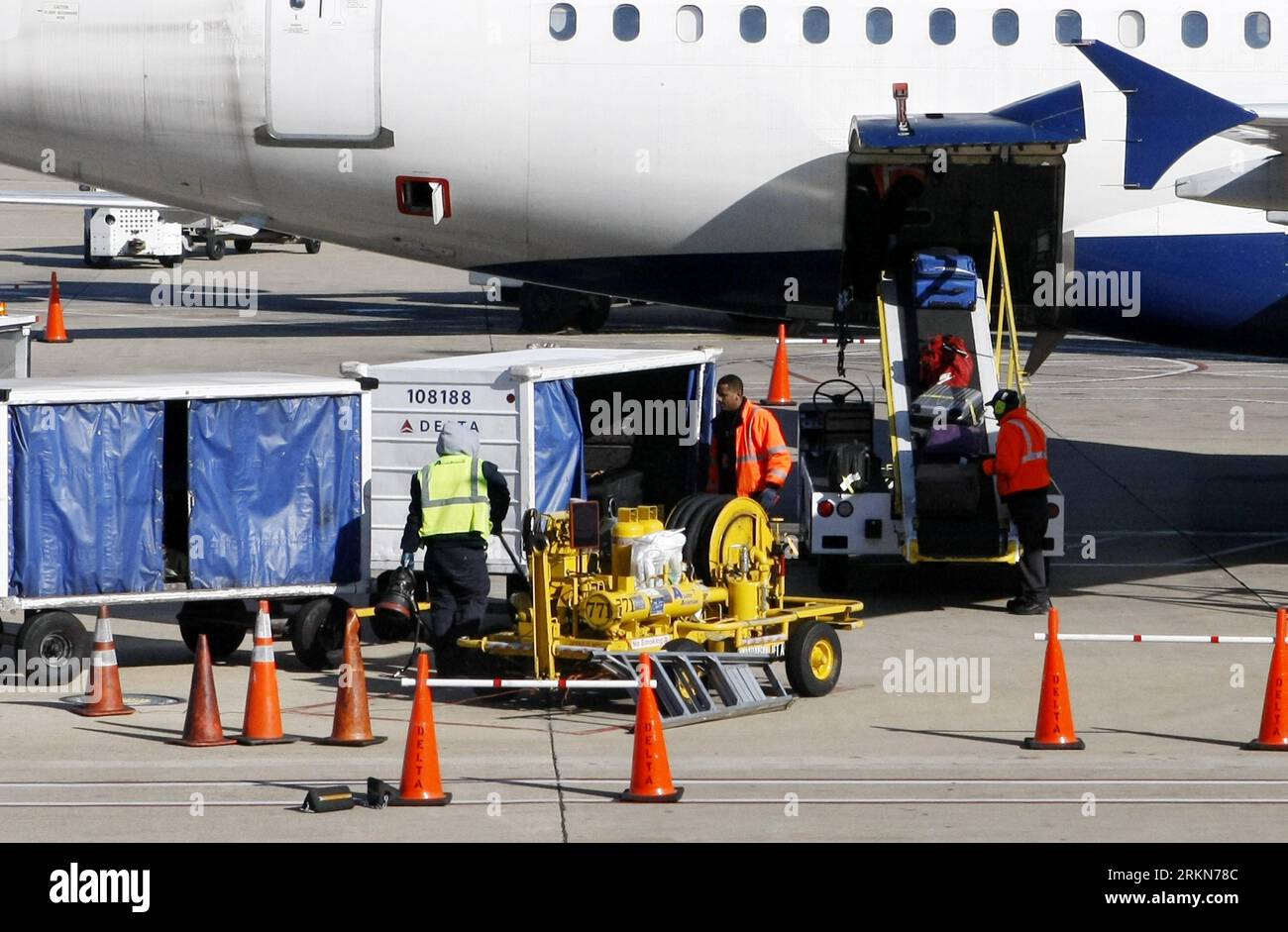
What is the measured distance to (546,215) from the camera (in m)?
18.6

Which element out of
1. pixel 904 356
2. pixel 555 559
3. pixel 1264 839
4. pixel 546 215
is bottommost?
pixel 1264 839

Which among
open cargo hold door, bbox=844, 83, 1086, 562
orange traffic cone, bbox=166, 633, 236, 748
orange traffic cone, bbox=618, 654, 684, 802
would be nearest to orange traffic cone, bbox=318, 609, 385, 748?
orange traffic cone, bbox=166, 633, 236, 748

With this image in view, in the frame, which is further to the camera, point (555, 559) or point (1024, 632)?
point (1024, 632)

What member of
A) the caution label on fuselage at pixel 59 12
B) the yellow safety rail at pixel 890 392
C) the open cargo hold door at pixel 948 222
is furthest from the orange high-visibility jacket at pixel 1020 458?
the caution label on fuselage at pixel 59 12

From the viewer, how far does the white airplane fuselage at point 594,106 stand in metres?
18.0

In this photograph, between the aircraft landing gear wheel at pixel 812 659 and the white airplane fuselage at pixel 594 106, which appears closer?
the aircraft landing gear wheel at pixel 812 659

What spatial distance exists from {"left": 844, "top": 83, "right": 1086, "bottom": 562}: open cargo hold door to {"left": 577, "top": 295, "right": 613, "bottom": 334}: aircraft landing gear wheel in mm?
16694

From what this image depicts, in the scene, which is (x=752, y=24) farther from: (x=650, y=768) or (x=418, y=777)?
(x=418, y=777)

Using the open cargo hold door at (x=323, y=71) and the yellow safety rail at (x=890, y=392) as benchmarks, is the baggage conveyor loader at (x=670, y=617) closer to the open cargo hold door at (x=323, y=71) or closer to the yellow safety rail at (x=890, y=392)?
the yellow safety rail at (x=890, y=392)

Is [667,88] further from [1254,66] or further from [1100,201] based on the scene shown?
[1254,66]

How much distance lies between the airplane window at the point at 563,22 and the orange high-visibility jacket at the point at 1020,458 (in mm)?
5516

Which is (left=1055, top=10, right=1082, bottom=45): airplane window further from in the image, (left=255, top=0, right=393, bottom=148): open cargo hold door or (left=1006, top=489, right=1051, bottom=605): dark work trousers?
(left=255, top=0, right=393, bottom=148): open cargo hold door

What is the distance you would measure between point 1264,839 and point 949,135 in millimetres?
8840

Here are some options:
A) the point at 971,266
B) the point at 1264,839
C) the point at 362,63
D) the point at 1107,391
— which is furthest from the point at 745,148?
the point at 1107,391
